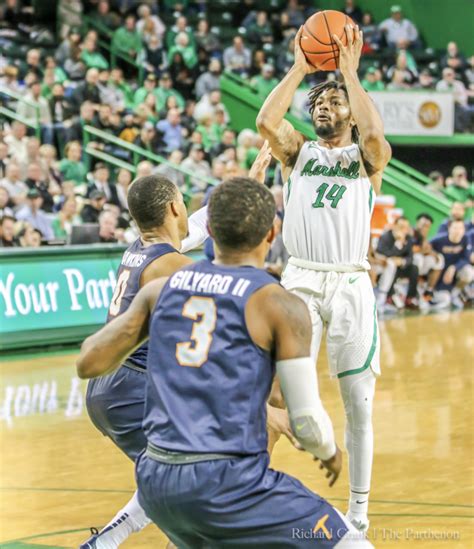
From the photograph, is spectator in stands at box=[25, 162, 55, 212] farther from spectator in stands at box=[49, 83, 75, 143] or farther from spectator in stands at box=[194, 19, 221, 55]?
spectator in stands at box=[194, 19, 221, 55]

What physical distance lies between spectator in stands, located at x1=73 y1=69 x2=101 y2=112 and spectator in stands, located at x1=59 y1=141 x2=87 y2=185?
5.15 ft

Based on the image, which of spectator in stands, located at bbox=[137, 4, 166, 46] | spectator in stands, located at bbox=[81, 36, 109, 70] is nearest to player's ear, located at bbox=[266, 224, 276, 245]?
spectator in stands, located at bbox=[81, 36, 109, 70]

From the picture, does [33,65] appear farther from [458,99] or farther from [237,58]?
[458,99]

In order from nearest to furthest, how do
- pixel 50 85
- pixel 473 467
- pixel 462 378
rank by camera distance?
pixel 473 467 → pixel 462 378 → pixel 50 85

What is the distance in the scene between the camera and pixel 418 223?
65.6 feet

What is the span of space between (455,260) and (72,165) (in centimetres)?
673

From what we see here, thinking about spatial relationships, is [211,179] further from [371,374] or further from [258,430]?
[258,430]

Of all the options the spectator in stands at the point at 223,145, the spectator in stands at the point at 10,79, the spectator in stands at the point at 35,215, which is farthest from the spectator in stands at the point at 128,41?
the spectator in stands at the point at 35,215

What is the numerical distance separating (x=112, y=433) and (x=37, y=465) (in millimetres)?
2936

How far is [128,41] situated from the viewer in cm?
2186

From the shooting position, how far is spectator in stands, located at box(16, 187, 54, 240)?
1514cm

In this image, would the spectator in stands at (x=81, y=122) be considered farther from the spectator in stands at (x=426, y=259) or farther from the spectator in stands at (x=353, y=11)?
the spectator in stands at (x=353, y=11)

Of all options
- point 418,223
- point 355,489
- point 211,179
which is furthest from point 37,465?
point 418,223

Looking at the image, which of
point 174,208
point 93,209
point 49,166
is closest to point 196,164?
point 49,166
